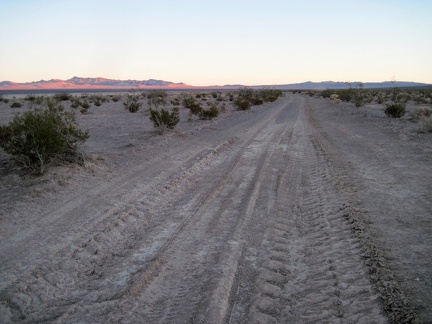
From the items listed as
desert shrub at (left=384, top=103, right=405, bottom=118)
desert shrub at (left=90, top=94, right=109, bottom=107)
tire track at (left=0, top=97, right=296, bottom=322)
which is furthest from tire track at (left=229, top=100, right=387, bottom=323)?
desert shrub at (left=90, top=94, right=109, bottom=107)

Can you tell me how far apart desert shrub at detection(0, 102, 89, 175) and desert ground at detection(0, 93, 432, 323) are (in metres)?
0.40

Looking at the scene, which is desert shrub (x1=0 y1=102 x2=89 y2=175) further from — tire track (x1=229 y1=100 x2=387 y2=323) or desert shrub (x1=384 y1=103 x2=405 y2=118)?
desert shrub (x1=384 y1=103 x2=405 y2=118)

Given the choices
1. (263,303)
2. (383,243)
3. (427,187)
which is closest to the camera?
(263,303)

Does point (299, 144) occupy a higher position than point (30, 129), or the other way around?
point (30, 129)

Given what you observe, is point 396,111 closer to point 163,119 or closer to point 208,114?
point 208,114

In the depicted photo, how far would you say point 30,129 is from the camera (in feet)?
30.8

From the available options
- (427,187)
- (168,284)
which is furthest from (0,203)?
(427,187)

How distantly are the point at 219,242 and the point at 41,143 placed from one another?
607cm

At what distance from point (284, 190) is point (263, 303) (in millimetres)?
4422

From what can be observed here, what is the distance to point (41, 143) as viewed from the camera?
9.22 m

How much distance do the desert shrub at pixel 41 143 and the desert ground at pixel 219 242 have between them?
1.32ft

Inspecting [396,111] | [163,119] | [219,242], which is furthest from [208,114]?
[219,242]

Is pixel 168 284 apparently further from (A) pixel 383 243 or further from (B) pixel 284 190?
(B) pixel 284 190

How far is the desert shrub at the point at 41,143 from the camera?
9164 mm
